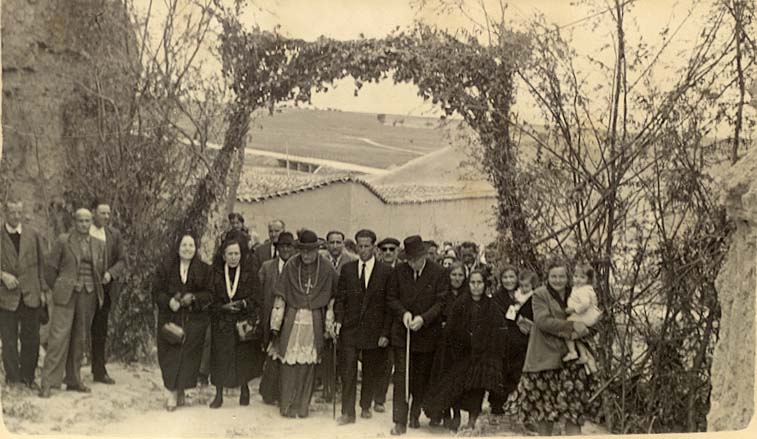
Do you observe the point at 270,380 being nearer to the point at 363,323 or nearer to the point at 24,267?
the point at 363,323

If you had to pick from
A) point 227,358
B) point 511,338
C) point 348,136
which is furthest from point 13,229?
point 511,338

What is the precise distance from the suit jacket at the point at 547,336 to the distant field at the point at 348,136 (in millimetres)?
1272

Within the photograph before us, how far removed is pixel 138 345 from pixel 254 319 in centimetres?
78

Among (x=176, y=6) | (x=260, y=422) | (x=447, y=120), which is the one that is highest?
(x=176, y=6)

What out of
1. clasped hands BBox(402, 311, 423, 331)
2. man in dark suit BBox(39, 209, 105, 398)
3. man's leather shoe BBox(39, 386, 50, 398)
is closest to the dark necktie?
clasped hands BBox(402, 311, 423, 331)

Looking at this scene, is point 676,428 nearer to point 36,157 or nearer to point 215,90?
point 215,90

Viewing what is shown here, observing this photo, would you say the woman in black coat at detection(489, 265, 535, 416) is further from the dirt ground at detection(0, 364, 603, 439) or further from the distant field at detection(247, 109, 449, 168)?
the distant field at detection(247, 109, 449, 168)

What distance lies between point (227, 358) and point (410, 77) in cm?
217

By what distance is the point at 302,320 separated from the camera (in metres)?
6.55

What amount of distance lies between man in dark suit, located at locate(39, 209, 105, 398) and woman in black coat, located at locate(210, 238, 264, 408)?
0.76 meters

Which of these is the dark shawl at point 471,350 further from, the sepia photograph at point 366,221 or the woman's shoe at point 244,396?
the woman's shoe at point 244,396

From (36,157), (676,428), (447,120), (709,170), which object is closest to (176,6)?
(36,157)

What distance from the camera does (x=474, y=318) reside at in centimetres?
638

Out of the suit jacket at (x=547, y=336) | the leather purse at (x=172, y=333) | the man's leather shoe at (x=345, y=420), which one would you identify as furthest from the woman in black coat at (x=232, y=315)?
the suit jacket at (x=547, y=336)
